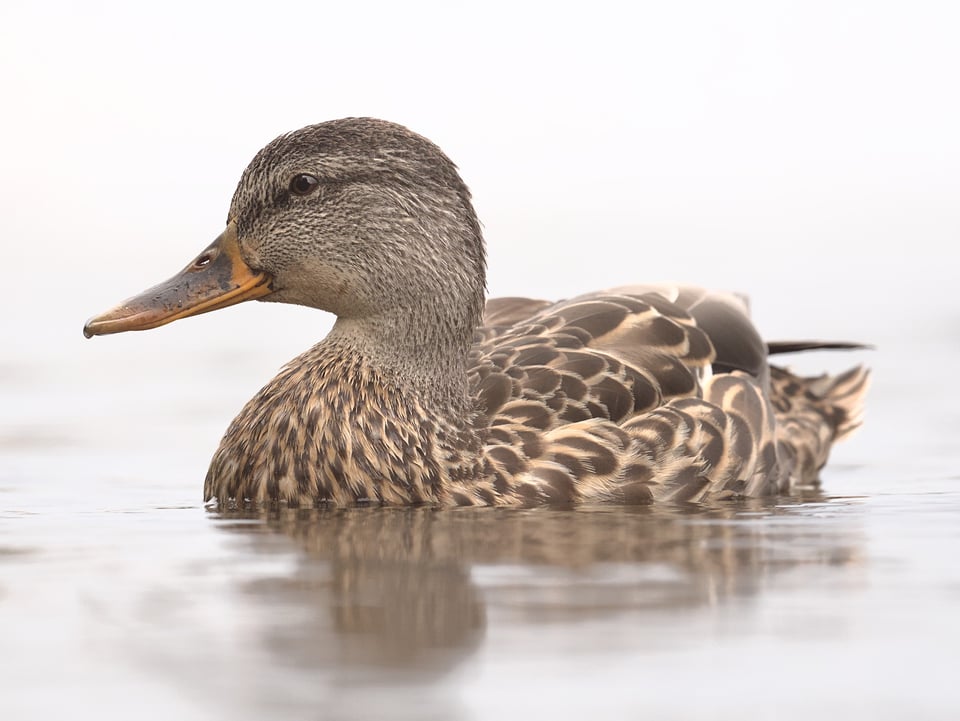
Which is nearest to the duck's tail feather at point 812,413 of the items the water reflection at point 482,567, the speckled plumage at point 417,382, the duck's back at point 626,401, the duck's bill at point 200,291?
the duck's back at point 626,401

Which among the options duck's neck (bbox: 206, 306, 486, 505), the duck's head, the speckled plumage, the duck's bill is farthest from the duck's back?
the duck's bill

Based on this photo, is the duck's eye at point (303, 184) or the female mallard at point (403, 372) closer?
the female mallard at point (403, 372)

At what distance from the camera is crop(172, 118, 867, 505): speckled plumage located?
774cm

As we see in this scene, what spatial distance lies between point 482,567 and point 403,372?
2.18 metres

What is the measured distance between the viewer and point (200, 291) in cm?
801

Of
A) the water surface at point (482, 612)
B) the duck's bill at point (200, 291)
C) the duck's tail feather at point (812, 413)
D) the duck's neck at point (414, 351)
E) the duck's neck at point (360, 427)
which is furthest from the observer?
the duck's tail feather at point (812, 413)

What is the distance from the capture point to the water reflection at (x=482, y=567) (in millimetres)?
4957

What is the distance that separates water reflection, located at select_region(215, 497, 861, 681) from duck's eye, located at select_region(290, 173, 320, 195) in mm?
1426

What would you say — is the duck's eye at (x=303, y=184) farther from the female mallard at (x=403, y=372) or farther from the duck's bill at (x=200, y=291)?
the duck's bill at (x=200, y=291)

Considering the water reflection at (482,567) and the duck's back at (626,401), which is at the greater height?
the duck's back at (626,401)

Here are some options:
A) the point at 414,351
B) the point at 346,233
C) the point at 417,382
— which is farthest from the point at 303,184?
the point at 417,382

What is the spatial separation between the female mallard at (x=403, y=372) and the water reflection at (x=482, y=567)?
0.28 m

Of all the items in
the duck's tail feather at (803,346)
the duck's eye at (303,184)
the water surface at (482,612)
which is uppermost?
the duck's eye at (303,184)

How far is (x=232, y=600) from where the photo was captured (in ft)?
18.0
